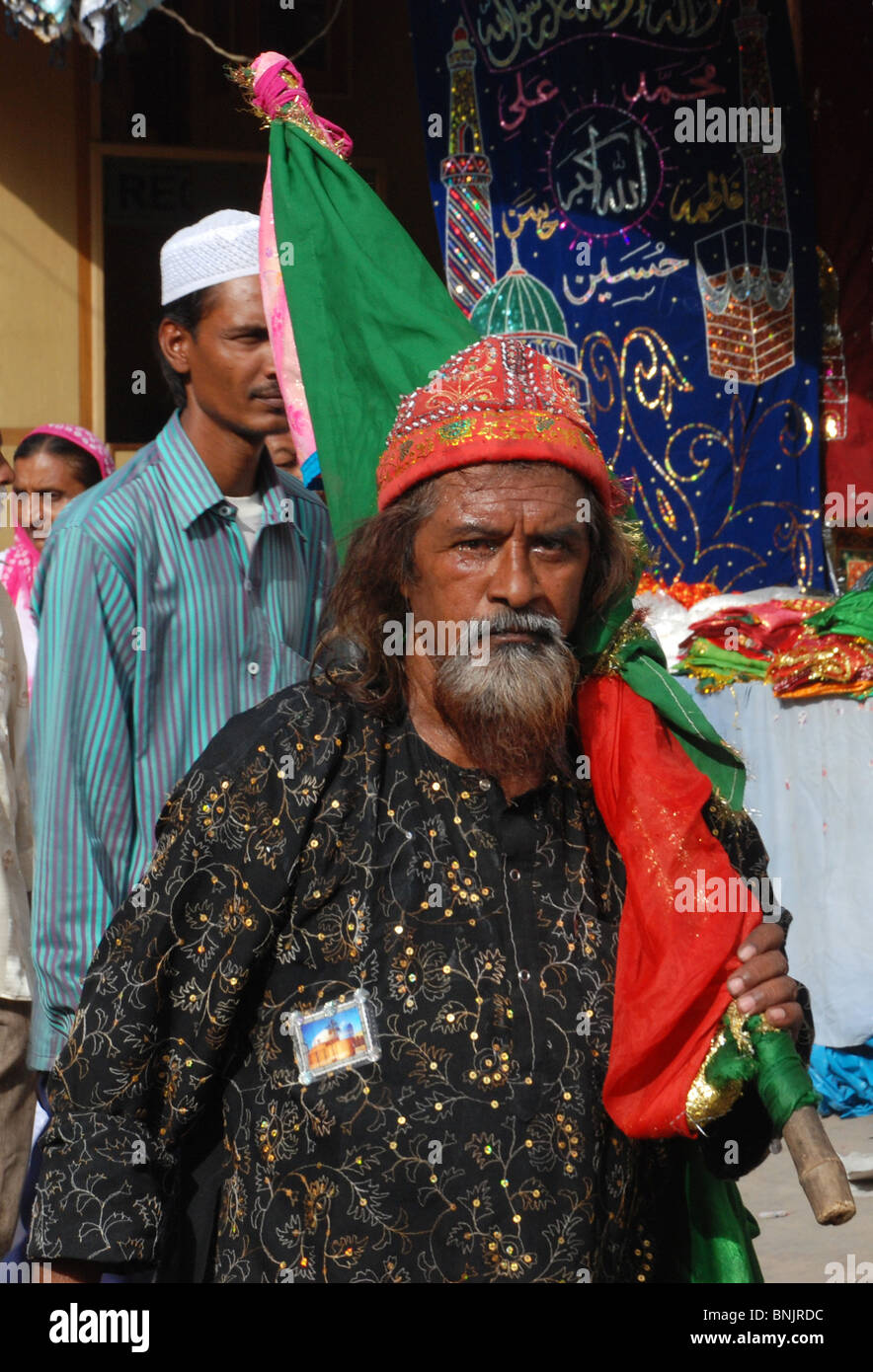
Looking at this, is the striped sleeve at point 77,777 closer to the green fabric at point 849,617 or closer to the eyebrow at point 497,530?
the eyebrow at point 497,530

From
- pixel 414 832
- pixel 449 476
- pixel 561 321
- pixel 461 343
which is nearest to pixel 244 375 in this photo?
pixel 461 343

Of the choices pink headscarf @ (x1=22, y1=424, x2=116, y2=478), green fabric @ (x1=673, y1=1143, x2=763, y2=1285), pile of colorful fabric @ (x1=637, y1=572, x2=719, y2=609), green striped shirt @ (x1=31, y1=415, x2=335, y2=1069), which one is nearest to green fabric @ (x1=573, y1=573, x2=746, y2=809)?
green fabric @ (x1=673, y1=1143, x2=763, y2=1285)

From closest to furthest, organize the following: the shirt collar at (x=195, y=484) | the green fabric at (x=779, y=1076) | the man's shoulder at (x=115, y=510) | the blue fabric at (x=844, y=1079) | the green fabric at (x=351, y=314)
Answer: the green fabric at (x=779, y=1076) → the green fabric at (x=351, y=314) → the man's shoulder at (x=115, y=510) → the shirt collar at (x=195, y=484) → the blue fabric at (x=844, y=1079)

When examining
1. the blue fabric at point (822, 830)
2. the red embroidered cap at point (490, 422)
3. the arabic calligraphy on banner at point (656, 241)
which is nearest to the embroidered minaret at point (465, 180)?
the arabic calligraphy on banner at point (656, 241)

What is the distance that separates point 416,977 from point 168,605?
106 cm

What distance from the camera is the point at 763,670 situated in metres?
5.65

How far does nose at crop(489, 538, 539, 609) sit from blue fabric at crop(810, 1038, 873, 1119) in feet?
11.9

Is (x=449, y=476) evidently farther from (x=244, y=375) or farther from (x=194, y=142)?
(x=194, y=142)

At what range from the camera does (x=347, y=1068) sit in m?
1.94

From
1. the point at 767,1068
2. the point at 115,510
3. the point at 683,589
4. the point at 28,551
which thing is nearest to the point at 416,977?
the point at 767,1068

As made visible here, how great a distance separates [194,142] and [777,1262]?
6575mm

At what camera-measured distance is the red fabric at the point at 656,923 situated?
192 cm

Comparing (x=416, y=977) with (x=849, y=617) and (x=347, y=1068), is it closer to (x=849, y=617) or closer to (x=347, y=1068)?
(x=347, y=1068)

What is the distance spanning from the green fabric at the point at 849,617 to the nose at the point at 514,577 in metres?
3.57
